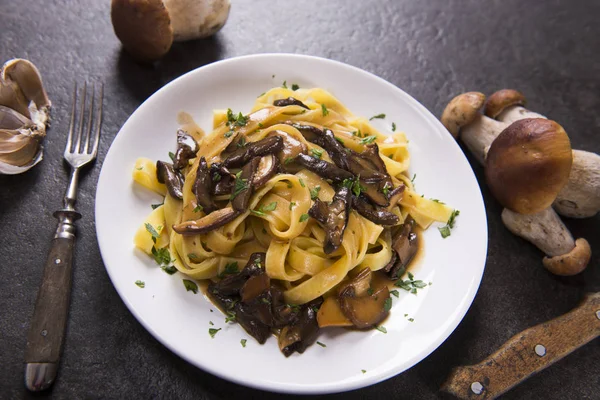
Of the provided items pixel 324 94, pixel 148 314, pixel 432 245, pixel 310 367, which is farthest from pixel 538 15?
pixel 148 314

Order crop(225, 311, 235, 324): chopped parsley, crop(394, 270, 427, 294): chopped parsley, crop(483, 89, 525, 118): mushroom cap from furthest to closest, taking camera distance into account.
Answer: crop(483, 89, 525, 118): mushroom cap → crop(394, 270, 427, 294): chopped parsley → crop(225, 311, 235, 324): chopped parsley

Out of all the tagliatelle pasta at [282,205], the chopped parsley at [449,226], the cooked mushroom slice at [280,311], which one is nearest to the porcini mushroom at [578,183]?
the chopped parsley at [449,226]

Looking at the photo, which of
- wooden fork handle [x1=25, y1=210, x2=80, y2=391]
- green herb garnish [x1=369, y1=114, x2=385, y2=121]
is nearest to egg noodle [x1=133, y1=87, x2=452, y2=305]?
green herb garnish [x1=369, y1=114, x2=385, y2=121]

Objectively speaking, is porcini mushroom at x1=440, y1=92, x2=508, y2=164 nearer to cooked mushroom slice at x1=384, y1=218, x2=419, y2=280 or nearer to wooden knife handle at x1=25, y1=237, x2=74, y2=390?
cooked mushroom slice at x1=384, y1=218, x2=419, y2=280

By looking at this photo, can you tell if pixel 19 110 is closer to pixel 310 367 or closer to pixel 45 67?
pixel 45 67

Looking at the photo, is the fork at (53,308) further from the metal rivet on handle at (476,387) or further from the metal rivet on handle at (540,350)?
the metal rivet on handle at (540,350)

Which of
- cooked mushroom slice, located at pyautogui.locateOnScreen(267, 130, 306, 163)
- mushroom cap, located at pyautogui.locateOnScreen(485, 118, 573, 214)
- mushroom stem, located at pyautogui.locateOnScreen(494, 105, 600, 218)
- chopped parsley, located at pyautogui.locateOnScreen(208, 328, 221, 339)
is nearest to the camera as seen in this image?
chopped parsley, located at pyautogui.locateOnScreen(208, 328, 221, 339)
